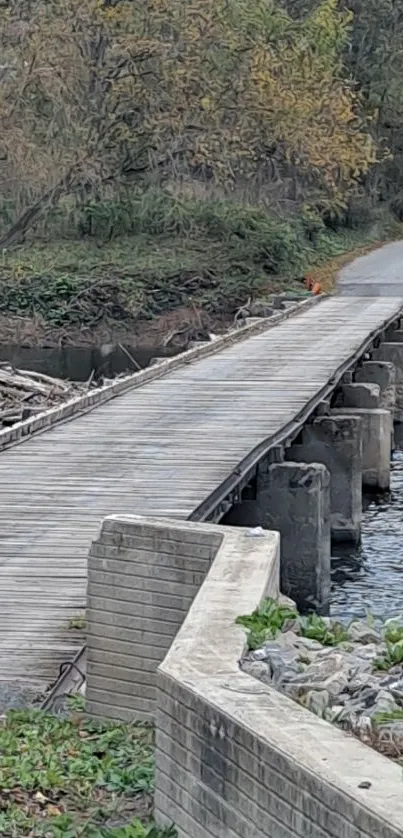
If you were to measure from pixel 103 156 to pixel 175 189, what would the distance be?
16.5 ft

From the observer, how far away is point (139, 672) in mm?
9461

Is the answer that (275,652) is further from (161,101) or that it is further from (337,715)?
(161,101)

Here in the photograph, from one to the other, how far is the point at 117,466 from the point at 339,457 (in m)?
5.52

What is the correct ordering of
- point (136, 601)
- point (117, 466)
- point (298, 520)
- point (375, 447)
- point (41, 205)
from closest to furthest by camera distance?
point (136, 601) < point (117, 466) < point (298, 520) < point (375, 447) < point (41, 205)

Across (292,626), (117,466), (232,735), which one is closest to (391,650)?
(292,626)

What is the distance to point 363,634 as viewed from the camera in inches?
317

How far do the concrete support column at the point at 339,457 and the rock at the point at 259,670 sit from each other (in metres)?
13.6

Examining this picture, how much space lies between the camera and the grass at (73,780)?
24.9 ft

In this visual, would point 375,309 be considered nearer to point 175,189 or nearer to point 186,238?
point 175,189

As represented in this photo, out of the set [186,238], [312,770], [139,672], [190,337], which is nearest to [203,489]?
[139,672]

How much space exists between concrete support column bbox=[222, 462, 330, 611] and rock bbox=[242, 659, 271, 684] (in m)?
9.86

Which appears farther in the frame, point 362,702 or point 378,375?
point 378,375

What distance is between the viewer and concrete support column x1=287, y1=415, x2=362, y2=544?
2091cm

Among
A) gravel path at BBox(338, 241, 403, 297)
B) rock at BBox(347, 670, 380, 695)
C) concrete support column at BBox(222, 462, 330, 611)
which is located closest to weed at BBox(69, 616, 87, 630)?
rock at BBox(347, 670, 380, 695)
